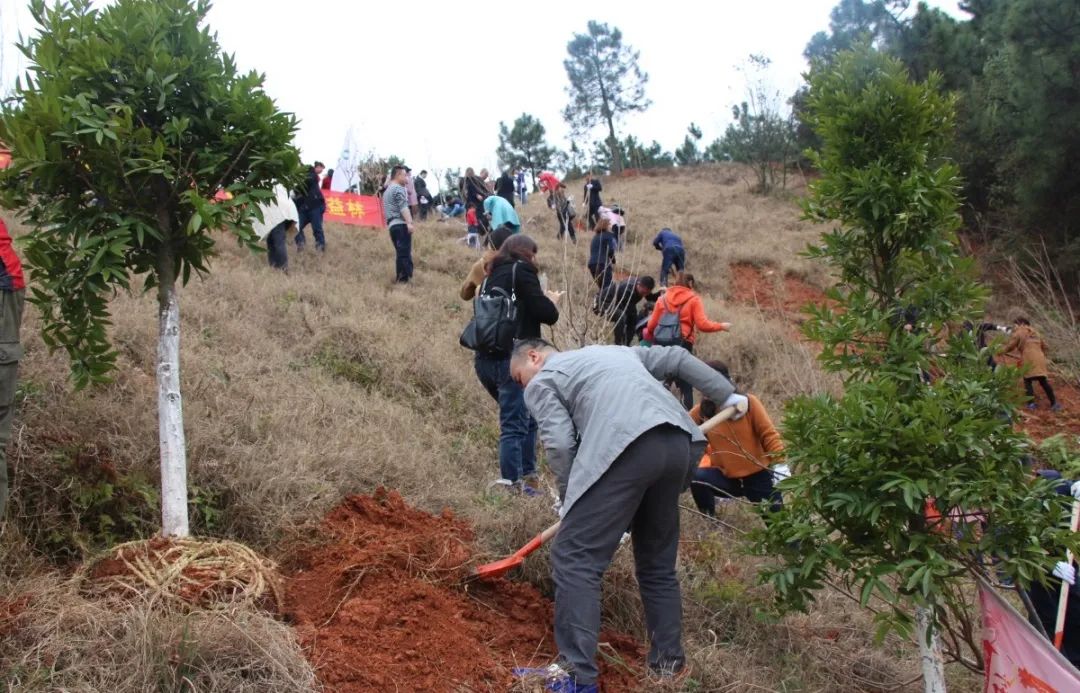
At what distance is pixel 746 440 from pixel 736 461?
0.68 feet

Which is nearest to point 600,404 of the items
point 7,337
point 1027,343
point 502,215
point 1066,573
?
point 1066,573

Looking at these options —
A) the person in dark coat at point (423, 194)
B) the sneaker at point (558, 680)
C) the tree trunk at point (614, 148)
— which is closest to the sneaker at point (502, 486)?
the sneaker at point (558, 680)

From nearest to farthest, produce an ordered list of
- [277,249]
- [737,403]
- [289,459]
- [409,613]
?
1. [409,613]
2. [737,403]
3. [289,459]
4. [277,249]

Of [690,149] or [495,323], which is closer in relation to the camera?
[495,323]

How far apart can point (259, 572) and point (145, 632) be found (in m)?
0.68

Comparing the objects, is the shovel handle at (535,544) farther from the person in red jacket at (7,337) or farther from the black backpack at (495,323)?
the person in red jacket at (7,337)

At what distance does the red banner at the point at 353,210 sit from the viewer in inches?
679

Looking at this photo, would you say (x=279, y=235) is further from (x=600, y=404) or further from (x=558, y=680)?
(x=558, y=680)

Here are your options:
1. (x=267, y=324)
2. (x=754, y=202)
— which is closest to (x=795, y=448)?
(x=267, y=324)

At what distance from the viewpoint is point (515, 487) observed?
5598 mm

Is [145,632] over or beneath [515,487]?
over

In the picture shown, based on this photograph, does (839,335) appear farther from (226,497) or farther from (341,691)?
(226,497)

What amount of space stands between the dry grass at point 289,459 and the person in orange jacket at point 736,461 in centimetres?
47

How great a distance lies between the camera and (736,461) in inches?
249
